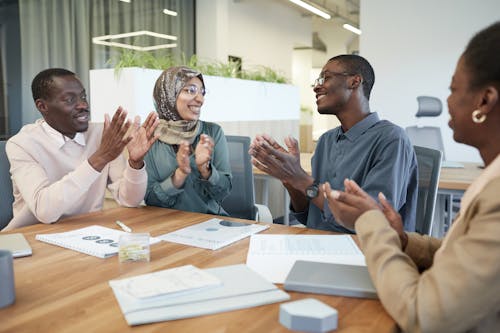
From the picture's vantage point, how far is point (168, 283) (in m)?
0.93

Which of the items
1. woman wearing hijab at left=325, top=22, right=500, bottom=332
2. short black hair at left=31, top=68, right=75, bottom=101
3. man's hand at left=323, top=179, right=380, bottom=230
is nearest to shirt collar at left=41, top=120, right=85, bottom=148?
short black hair at left=31, top=68, right=75, bottom=101

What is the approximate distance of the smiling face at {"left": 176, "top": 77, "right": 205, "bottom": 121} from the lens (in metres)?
2.13

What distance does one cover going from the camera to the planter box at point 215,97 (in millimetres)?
2963

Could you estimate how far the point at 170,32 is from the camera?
605cm

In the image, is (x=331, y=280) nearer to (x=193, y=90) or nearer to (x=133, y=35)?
(x=193, y=90)

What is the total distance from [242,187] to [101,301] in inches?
58.2

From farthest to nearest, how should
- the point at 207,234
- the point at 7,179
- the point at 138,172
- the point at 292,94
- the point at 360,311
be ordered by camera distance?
the point at 292,94 → the point at 7,179 → the point at 138,172 → the point at 207,234 → the point at 360,311

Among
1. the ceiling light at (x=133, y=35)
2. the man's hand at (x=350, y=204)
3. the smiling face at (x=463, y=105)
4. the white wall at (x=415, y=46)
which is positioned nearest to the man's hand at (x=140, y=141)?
the man's hand at (x=350, y=204)

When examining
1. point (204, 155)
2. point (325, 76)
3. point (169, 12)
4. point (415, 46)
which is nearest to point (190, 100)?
point (204, 155)

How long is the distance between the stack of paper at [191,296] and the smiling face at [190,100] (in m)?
1.24

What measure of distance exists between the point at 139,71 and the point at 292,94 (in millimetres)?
2168

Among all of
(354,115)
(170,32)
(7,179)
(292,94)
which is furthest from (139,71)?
(170,32)

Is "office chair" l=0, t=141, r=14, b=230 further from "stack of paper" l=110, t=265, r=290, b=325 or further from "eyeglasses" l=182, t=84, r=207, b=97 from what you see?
"stack of paper" l=110, t=265, r=290, b=325

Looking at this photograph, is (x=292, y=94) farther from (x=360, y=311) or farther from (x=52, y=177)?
(x=360, y=311)
